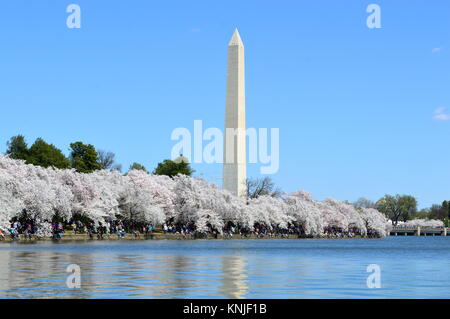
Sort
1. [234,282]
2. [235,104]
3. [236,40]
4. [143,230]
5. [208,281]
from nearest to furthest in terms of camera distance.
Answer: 1. [234,282]
2. [208,281]
3. [143,230]
4. [235,104]
5. [236,40]

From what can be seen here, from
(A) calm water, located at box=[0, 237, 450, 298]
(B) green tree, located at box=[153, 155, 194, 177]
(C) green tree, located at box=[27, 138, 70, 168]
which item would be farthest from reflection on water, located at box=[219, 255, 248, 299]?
(B) green tree, located at box=[153, 155, 194, 177]

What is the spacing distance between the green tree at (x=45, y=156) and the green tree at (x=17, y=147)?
1925mm

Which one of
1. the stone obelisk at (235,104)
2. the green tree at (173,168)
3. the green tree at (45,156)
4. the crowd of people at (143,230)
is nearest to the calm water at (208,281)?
the crowd of people at (143,230)

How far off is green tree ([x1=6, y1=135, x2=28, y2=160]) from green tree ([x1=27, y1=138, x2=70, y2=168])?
1925 mm

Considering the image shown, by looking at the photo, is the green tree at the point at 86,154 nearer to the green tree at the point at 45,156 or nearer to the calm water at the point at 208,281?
the green tree at the point at 45,156

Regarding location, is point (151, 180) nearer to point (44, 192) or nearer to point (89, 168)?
point (89, 168)

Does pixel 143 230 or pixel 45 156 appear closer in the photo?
pixel 143 230

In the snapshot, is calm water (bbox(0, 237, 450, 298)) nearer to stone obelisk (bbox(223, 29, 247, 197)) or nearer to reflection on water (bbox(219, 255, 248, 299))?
reflection on water (bbox(219, 255, 248, 299))

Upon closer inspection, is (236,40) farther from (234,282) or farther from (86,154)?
(234,282)

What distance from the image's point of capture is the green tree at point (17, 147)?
126 m

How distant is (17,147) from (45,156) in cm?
1834

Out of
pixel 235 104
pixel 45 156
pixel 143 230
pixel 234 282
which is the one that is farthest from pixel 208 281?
pixel 45 156

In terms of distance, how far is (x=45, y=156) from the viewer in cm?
11831
